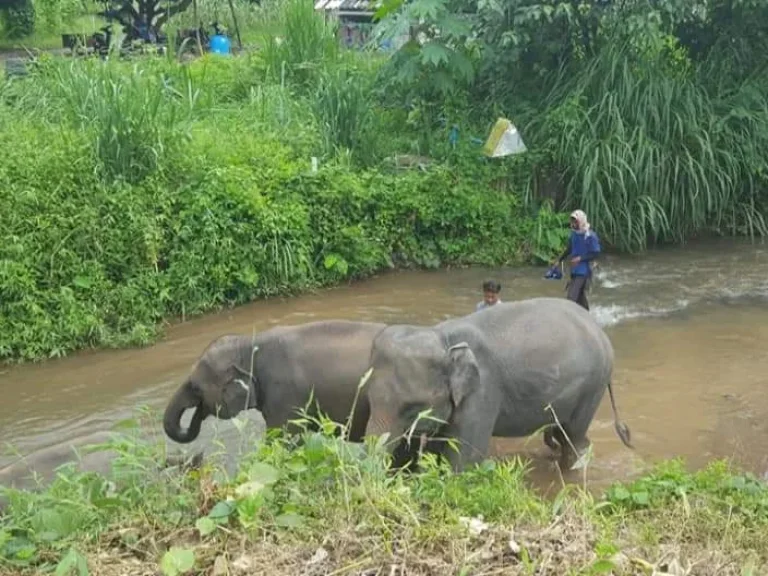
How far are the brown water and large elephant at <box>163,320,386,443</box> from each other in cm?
24

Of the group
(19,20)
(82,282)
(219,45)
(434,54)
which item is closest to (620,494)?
(82,282)

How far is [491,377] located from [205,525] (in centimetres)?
256

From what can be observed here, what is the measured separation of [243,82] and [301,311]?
4.37 m

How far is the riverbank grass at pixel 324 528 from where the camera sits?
3404 mm

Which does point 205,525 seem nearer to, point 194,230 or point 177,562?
point 177,562

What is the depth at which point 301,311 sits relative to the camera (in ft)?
31.5

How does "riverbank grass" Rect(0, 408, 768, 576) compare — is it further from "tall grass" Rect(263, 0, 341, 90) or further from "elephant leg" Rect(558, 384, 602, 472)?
"tall grass" Rect(263, 0, 341, 90)

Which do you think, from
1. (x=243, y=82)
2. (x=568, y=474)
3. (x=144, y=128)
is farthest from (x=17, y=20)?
(x=568, y=474)

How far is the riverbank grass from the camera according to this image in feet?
11.2

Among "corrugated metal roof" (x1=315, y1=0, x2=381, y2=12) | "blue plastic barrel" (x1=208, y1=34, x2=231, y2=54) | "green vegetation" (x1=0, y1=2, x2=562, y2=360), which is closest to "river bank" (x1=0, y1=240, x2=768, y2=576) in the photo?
"green vegetation" (x1=0, y1=2, x2=562, y2=360)

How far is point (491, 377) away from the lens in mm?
5793

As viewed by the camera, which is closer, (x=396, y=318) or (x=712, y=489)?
(x=712, y=489)

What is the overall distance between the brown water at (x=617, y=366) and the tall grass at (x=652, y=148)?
433mm

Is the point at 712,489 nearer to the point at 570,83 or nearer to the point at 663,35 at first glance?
the point at 570,83
